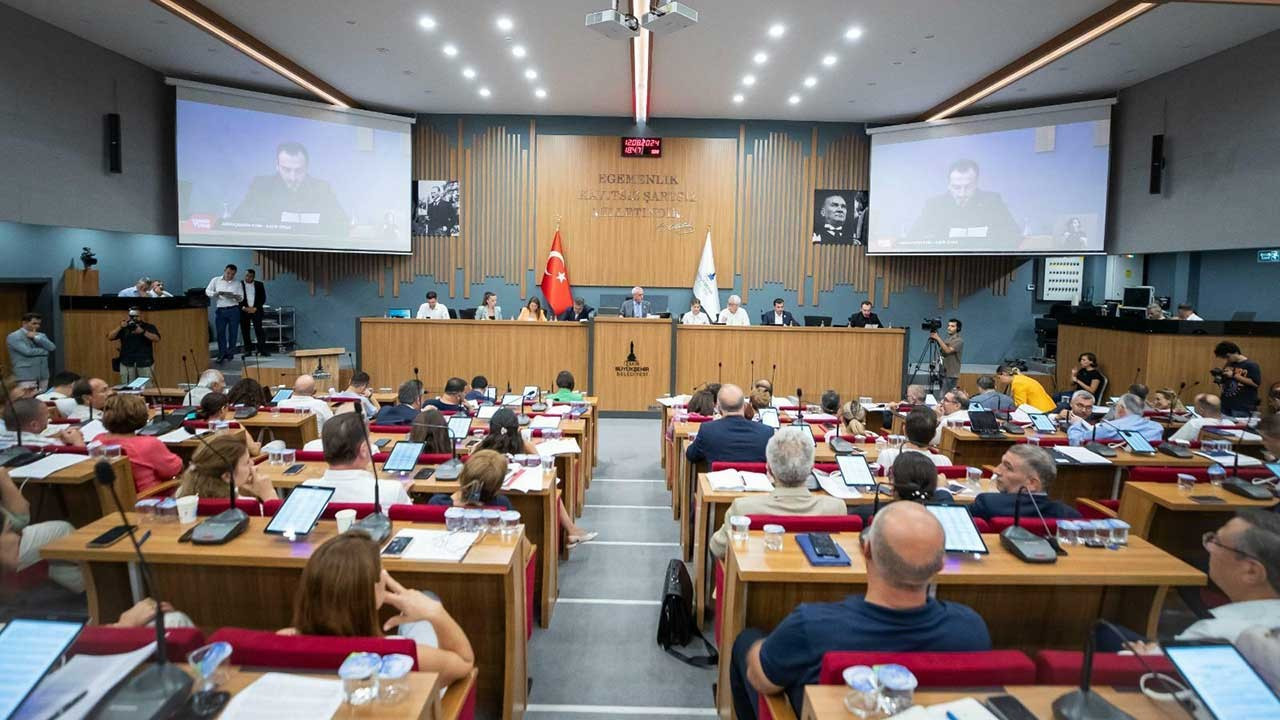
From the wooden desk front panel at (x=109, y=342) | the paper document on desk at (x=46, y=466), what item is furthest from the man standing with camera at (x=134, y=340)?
the paper document on desk at (x=46, y=466)

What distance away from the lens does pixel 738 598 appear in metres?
2.65

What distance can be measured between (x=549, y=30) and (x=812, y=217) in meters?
5.74

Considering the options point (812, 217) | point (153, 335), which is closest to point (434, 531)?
point (153, 335)

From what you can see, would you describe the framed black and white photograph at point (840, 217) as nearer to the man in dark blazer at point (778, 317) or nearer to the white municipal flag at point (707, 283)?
the white municipal flag at point (707, 283)

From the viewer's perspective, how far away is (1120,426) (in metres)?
5.33

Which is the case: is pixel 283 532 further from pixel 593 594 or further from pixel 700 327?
pixel 700 327

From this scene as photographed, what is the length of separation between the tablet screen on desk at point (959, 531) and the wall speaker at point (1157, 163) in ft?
30.0

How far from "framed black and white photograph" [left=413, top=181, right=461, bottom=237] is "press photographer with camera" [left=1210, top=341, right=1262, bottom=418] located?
33.7 ft

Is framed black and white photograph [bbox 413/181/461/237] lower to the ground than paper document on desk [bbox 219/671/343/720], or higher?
higher

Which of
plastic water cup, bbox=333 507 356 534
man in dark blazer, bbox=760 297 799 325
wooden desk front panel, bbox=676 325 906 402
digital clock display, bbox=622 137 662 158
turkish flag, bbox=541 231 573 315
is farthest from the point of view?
digital clock display, bbox=622 137 662 158

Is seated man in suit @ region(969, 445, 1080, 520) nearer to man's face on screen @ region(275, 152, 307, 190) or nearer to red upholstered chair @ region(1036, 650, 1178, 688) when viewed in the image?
red upholstered chair @ region(1036, 650, 1178, 688)

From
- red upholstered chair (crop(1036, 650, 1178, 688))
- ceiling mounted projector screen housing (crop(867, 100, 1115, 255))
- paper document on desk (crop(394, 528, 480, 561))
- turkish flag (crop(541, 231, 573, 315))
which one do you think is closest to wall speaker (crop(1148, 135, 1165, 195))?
ceiling mounted projector screen housing (crop(867, 100, 1115, 255))

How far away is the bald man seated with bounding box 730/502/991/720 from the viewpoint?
75.4 inches

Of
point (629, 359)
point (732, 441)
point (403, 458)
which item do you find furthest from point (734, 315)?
point (403, 458)
